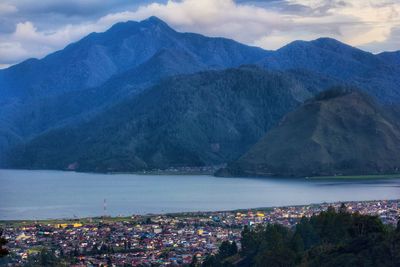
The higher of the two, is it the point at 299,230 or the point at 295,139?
the point at 295,139

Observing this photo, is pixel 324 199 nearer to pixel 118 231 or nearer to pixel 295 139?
pixel 118 231

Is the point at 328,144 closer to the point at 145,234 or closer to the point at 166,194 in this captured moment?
the point at 166,194

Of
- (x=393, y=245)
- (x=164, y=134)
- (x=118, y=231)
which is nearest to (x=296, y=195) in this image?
(x=118, y=231)

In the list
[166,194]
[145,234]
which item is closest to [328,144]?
[166,194]

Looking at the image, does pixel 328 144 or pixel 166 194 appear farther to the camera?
pixel 328 144

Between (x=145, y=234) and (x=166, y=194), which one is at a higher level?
(x=166, y=194)

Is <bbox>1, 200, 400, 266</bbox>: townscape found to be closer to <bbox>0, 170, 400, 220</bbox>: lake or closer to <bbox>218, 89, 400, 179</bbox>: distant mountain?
<bbox>0, 170, 400, 220</bbox>: lake

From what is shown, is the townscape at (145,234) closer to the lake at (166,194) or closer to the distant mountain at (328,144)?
the lake at (166,194)
